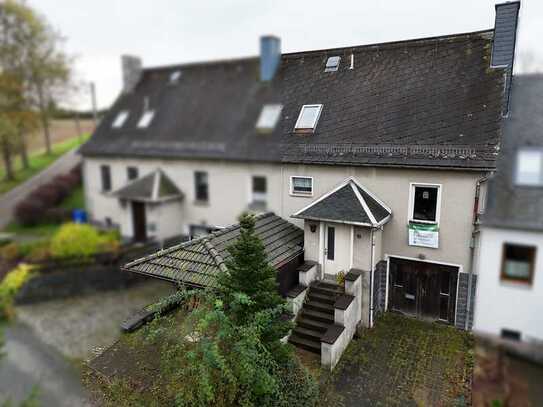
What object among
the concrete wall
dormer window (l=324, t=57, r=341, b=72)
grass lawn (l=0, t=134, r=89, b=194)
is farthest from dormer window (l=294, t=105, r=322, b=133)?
grass lawn (l=0, t=134, r=89, b=194)

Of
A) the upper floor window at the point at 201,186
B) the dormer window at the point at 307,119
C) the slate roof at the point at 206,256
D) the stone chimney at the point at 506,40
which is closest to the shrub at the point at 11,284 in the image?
the upper floor window at the point at 201,186

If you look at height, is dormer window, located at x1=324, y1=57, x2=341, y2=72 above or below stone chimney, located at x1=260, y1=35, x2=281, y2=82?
below

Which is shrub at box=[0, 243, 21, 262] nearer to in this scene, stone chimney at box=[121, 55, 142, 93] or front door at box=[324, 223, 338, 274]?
stone chimney at box=[121, 55, 142, 93]

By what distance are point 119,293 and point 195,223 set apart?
102 inches

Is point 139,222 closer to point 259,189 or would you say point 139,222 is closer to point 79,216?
point 79,216

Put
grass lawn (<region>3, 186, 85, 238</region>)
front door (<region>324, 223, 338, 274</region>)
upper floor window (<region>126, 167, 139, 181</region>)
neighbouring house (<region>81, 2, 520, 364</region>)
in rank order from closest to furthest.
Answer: neighbouring house (<region>81, 2, 520, 364</region>)
front door (<region>324, 223, 338, 274</region>)
upper floor window (<region>126, 167, 139, 181</region>)
grass lawn (<region>3, 186, 85, 238</region>)

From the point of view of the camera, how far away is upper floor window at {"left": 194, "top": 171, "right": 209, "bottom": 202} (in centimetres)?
867

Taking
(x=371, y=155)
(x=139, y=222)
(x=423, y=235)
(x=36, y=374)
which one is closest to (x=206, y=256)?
(x=36, y=374)

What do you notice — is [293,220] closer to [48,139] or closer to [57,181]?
[57,181]

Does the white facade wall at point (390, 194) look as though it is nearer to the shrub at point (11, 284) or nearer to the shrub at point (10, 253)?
the shrub at point (11, 284)

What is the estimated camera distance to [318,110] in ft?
16.4

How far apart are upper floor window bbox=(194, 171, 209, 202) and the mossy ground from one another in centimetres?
504

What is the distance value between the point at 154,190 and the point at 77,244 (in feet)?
7.92

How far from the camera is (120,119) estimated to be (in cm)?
1160
